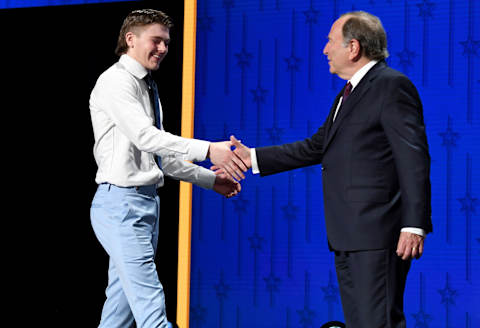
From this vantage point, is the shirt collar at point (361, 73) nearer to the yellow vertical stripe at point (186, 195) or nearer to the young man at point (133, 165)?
the young man at point (133, 165)

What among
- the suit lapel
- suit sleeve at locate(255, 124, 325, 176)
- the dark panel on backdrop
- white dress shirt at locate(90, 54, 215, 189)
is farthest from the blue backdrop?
the suit lapel

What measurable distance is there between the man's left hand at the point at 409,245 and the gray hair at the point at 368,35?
0.69 metres

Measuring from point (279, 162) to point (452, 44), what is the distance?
1.31 metres

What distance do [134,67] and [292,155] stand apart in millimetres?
794

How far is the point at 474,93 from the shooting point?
10.5 feet

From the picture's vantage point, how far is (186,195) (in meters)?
3.55

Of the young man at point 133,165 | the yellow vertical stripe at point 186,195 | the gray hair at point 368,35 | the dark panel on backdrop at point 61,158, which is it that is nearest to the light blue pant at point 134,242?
the young man at point 133,165

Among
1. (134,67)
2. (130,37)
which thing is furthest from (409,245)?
(130,37)

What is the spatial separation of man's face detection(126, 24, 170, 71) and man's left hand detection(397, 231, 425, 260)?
4.06 feet

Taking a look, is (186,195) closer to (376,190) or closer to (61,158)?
(61,158)

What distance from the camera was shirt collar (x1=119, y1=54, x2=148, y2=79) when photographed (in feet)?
7.90

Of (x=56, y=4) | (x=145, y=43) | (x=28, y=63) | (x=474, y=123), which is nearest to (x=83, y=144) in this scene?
(x=28, y=63)

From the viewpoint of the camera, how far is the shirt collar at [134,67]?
2.41m

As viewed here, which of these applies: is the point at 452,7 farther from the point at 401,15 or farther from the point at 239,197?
the point at 239,197
